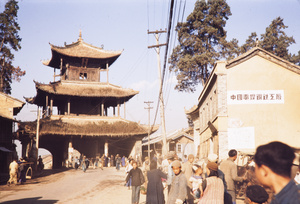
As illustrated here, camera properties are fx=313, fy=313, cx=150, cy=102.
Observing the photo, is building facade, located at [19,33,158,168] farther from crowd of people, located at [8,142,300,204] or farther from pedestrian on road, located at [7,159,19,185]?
crowd of people, located at [8,142,300,204]

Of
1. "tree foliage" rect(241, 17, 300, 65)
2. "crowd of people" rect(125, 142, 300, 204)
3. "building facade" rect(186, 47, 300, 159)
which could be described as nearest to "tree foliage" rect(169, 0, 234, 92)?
"tree foliage" rect(241, 17, 300, 65)

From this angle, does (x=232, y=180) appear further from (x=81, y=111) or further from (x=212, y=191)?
(x=81, y=111)

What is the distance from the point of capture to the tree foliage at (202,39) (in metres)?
34.2

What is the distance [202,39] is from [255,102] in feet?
63.9

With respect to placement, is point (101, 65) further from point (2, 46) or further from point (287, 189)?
point (287, 189)

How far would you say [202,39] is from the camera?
3534cm

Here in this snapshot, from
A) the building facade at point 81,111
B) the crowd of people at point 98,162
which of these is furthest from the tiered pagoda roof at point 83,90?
the crowd of people at point 98,162

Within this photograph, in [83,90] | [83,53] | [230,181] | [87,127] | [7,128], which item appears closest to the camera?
[230,181]

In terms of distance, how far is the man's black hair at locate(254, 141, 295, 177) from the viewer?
87.2 inches

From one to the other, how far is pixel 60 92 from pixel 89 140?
20.4 ft

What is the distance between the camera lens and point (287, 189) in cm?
Answer: 215

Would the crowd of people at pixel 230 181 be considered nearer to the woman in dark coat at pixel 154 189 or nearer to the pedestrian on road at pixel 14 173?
the woman in dark coat at pixel 154 189

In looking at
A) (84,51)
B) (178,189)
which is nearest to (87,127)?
(84,51)

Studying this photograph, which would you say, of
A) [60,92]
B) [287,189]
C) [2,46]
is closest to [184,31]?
[60,92]
